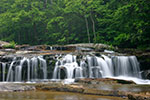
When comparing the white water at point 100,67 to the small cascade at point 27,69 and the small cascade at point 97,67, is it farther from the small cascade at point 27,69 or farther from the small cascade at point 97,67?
the small cascade at point 27,69

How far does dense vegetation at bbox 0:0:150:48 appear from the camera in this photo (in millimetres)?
20953

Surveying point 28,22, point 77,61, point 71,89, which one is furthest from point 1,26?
point 71,89

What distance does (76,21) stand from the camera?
2888 centimetres

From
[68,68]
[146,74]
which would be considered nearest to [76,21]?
[68,68]

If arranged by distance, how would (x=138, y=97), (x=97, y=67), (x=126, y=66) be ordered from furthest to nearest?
(x=126, y=66), (x=97, y=67), (x=138, y=97)

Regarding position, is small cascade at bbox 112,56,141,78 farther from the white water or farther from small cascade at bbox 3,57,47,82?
small cascade at bbox 3,57,47,82

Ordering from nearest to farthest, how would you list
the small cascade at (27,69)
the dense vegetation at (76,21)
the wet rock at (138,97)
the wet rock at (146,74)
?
1. the wet rock at (138,97)
2. the small cascade at (27,69)
3. the wet rock at (146,74)
4. the dense vegetation at (76,21)

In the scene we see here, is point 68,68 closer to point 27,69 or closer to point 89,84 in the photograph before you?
point 27,69

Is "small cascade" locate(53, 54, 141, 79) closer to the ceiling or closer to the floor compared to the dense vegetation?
closer to the floor

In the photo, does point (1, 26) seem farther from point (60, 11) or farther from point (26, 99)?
point (26, 99)

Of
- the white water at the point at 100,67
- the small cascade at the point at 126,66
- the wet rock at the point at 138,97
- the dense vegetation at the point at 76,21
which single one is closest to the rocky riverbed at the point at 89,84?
the wet rock at the point at 138,97

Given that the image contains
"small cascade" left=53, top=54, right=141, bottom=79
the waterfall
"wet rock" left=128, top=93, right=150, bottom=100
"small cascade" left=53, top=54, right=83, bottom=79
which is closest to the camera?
"wet rock" left=128, top=93, right=150, bottom=100

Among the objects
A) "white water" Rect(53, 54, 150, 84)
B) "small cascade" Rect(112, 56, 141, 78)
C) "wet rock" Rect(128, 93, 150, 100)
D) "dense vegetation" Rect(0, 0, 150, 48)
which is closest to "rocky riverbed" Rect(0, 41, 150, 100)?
"wet rock" Rect(128, 93, 150, 100)

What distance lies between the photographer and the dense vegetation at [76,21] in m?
21.0
